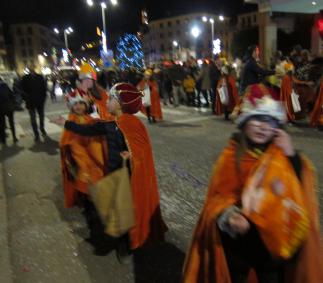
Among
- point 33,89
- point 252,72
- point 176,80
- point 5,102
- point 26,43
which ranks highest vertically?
point 26,43

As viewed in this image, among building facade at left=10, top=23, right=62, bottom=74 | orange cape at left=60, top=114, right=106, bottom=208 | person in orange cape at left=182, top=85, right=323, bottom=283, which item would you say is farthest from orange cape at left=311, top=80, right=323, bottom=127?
building facade at left=10, top=23, right=62, bottom=74

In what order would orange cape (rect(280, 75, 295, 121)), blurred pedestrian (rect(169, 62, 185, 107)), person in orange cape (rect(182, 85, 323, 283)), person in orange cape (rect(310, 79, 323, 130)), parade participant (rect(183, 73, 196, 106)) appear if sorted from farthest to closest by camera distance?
parade participant (rect(183, 73, 196, 106))
blurred pedestrian (rect(169, 62, 185, 107))
orange cape (rect(280, 75, 295, 121))
person in orange cape (rect(310, 79, 323, 130))
person in orange cape (rect(182, 85, 323, 283))

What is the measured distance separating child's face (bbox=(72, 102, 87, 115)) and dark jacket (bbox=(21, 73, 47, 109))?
6306 mm

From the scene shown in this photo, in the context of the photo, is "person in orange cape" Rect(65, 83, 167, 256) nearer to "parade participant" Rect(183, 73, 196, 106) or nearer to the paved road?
the paved road

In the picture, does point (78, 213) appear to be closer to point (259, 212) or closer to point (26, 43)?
point (259, 212)

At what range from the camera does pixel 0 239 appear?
15.8ft

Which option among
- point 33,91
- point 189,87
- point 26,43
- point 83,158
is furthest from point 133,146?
point 26,43

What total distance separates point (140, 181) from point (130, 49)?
51.9 meters

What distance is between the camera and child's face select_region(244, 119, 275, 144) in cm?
245

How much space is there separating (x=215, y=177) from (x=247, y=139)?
0.97 ft

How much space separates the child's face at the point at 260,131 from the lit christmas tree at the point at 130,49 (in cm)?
5099

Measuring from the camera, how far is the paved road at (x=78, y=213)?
155 inches

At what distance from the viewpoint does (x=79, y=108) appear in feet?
16.5

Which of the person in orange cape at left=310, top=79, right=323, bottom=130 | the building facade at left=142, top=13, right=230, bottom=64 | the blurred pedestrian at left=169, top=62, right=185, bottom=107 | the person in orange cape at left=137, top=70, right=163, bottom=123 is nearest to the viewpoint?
the person in orange cape at left=310, top=79, right=323, bottom=130
